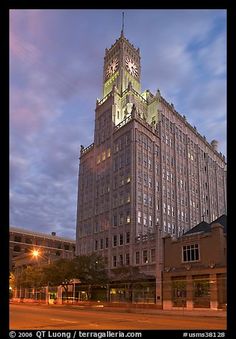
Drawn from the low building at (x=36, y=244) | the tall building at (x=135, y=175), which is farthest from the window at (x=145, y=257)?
the low building at (x=36, y=244)

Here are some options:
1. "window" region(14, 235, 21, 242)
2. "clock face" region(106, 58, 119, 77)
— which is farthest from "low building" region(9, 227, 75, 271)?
"clock face" region(106, 58, 119, 77)

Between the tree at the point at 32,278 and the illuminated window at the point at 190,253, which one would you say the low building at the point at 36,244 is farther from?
the illuminated window at the point at 190,253

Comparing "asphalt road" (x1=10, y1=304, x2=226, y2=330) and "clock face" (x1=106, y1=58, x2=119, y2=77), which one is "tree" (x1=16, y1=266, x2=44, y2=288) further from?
"clock face" (x1=106, y1=58, x2=119, y2=77)

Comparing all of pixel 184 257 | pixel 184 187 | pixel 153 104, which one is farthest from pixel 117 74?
pixel 184 257

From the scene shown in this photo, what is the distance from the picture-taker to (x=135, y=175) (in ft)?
234

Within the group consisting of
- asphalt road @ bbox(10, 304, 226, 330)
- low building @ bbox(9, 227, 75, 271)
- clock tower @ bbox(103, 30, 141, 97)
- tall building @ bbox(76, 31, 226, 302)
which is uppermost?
clock tower @ bbox(103, 30, 141, 97)

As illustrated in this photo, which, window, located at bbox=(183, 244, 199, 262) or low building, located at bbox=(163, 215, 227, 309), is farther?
window, located at bbox=(183, 244, 199, 262)

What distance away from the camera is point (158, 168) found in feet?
260

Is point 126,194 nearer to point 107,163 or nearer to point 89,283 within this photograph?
point 107,163

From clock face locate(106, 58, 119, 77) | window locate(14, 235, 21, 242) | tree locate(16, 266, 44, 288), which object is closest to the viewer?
tree locate(16, 266, 44, 288)

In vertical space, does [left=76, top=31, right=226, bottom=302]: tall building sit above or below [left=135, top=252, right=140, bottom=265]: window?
above

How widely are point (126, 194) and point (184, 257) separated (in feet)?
76.0

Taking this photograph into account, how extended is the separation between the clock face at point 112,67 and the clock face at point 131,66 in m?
2.58

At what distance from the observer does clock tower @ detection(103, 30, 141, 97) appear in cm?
8988
